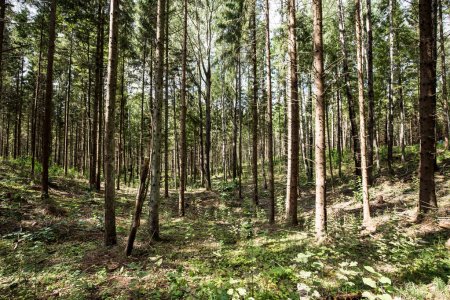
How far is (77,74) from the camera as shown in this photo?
20625mm

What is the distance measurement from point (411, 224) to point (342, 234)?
211 cm

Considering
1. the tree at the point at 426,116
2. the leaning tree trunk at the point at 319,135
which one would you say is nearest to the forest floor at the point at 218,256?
the tree at the point at 426,116

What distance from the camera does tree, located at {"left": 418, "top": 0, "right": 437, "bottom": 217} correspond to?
7004 mm

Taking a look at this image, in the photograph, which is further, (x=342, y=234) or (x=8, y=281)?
(x=342, y=234)

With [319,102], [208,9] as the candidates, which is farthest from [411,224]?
[208,9]

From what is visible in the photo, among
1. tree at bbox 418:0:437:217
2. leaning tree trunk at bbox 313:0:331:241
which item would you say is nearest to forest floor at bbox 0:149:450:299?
tree at bbox 418:0:437:217

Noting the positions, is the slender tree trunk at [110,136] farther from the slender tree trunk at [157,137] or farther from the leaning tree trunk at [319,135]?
the leaning tree trunk at [319,135]

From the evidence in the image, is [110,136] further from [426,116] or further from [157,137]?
[426,116]

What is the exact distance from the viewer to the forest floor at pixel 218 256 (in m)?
4.23

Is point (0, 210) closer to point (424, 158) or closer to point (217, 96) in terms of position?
point (424, 158)

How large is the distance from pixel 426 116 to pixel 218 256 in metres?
7.38

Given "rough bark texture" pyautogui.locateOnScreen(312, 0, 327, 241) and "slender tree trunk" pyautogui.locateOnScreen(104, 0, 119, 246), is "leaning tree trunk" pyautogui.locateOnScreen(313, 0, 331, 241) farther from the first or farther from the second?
"slender tree trunk" pyautogui.locateOnScreen(104, 0, 119, 246)

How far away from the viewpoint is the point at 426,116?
23.4 feet

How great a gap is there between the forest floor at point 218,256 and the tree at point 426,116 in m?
0.59
